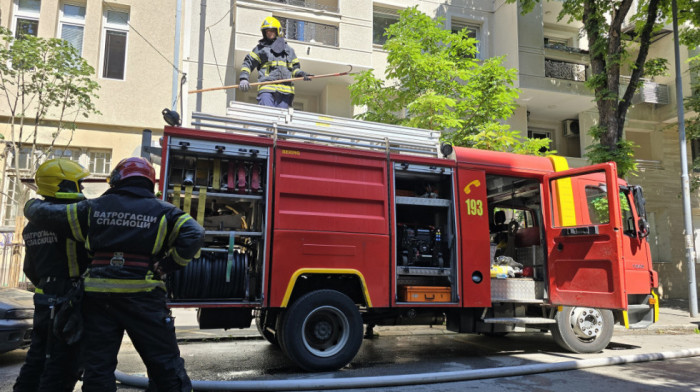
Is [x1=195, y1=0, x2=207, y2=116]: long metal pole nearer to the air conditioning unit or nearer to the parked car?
the parked car

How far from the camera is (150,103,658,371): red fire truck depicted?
5277 mm

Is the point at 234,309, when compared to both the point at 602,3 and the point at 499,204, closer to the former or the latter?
the point at 499,204

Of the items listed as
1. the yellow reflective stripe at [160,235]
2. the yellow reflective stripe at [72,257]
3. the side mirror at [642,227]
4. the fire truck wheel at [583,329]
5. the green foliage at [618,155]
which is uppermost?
the green foliage at [618,155]

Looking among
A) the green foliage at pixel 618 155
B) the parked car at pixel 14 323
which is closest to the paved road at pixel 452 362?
the parked car at pixel 14 323

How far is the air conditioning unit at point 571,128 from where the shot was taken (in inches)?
685

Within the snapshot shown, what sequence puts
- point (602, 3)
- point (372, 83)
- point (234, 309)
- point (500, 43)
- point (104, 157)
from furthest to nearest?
1. point (500, 43)
2. point (104, 157)
3. point (602, 3)
4. point (372, 83)
5. point (234, 309)

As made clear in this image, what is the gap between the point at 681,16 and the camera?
41.2 ft

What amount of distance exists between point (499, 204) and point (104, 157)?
409 inches

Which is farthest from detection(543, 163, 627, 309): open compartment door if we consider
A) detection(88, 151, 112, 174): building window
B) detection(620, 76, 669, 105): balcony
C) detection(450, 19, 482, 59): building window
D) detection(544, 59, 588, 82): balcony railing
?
detection(620, 76, 669, 105): balcony

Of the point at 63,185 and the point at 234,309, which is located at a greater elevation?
the point at 63,185

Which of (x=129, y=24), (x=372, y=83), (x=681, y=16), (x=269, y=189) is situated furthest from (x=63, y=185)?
(x=681, y=16)

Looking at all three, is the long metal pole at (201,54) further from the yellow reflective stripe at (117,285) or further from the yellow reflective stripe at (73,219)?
the yellow reflective stripe at (117,285)

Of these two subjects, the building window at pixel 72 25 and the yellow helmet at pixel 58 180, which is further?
the building window at pixel 72 25

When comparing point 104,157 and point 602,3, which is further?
point 104,157
